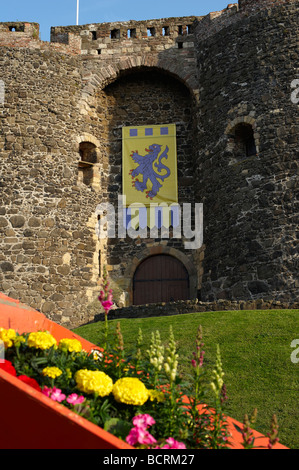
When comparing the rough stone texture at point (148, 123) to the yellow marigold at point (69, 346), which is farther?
the rough stone texture at point (148, 123)

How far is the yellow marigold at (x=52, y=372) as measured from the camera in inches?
163

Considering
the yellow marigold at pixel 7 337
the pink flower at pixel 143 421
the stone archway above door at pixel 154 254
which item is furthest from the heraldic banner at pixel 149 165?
the pink flower at pixel 143 421

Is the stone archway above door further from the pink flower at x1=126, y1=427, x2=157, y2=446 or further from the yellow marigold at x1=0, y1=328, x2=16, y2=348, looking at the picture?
the pink flower at x1=126, y1=427, x2=157, y2=446

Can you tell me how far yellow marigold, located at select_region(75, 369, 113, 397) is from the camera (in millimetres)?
4047

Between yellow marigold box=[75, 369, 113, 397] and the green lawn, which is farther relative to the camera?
the green lawn

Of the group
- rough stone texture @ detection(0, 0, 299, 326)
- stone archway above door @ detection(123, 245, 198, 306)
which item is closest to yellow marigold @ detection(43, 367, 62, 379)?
rough stone texture @ detection(0, 0, 299, 326)

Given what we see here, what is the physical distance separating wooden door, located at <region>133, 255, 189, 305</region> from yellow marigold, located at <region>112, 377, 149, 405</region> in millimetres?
13144

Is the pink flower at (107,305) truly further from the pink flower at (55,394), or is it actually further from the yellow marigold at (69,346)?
the pink flower at (55,394)

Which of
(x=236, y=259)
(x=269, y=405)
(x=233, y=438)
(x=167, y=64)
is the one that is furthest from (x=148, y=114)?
(x=233, y=438)

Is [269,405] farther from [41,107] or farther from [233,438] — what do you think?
[41,107]

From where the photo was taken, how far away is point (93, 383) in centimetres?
406

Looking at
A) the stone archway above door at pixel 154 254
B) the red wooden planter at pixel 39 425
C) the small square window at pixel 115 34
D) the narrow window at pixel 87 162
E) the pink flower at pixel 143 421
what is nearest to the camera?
the red wooden planter at pixel 39 425

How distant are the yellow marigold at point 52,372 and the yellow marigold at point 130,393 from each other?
0.40 metres

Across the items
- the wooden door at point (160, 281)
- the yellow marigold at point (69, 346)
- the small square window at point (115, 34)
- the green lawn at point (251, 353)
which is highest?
the small square window at point (115, 34)
